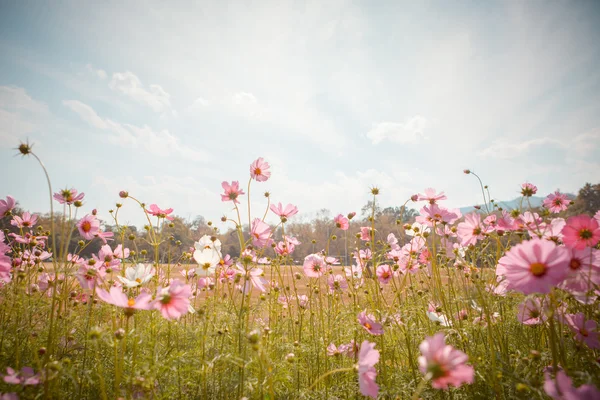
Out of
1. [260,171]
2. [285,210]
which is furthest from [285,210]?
[260,171]

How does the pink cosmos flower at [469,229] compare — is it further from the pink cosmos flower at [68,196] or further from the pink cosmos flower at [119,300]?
the pink cosmos flower at [68,196]

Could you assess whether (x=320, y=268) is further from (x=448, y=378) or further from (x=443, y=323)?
(x=448, y=378)

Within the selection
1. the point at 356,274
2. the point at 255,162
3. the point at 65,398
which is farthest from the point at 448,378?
the point at 65,398

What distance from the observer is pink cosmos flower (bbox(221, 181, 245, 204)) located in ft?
4.88

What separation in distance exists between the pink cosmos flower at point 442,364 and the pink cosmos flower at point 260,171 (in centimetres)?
124

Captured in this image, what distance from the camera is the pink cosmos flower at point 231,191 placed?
149cm

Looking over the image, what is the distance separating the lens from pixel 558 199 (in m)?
2.38

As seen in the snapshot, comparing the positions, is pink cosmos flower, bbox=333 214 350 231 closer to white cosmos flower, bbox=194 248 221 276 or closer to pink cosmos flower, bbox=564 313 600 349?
white cosmos flower, bbox=194 248 221 276

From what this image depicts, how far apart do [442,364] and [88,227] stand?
80.6 inches

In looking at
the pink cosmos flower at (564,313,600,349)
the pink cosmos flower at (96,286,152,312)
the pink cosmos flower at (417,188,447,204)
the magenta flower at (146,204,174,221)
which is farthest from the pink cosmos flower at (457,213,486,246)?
the magenta flower at (146,204,174,221)

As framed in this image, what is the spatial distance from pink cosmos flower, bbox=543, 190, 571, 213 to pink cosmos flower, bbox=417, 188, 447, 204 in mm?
1277

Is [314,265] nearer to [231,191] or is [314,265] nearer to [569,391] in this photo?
[231,191]

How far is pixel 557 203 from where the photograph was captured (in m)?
2.36

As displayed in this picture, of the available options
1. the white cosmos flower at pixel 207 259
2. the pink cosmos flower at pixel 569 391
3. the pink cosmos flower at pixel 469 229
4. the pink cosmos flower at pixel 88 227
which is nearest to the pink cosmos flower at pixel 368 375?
the pink cosmos flower at pixel 569 391
